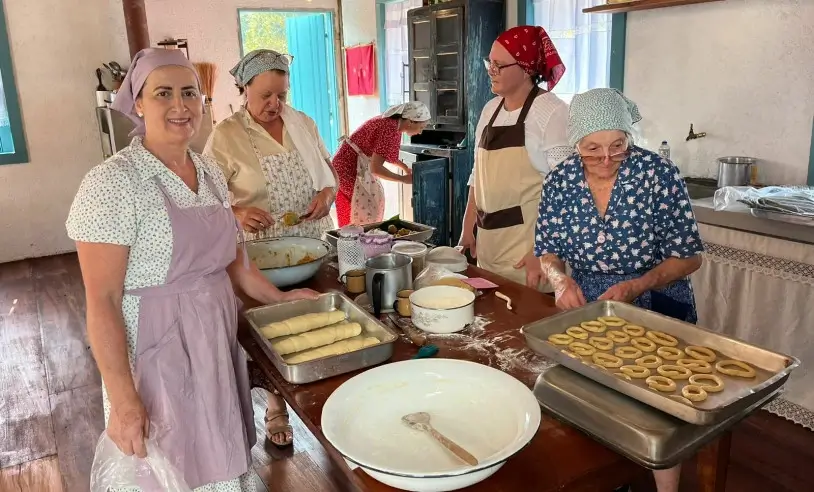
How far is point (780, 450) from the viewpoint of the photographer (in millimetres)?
2572

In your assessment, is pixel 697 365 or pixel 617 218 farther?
pixel 617 218

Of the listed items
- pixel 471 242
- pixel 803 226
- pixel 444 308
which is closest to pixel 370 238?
pixel 444 308

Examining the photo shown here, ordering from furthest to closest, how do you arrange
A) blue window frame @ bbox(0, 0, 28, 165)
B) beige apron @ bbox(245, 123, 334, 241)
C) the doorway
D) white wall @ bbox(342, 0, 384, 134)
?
the doorway
white wall @ bbox(342, 0, 384, 134)
blue window frame @ bbox(0, 0, 28, 165)
beige apron @ bbox(245, 123, 334, 241)

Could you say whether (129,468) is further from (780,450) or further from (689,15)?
(689,15)

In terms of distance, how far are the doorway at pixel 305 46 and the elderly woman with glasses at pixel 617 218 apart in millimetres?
6032

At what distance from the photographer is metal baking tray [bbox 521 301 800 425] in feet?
3.55

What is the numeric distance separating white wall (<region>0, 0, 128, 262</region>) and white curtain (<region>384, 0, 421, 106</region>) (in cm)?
270

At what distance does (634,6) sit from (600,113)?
7.47 ft

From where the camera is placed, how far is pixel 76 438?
292cm

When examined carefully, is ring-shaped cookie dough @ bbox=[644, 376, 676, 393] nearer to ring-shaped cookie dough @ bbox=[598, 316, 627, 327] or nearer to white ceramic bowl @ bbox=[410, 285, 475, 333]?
ring-shaped cookie dough @ bbox=[598, 316, 627, 327]

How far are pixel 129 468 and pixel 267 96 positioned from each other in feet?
5.39

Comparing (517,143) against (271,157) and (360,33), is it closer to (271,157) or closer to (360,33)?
(271,157)

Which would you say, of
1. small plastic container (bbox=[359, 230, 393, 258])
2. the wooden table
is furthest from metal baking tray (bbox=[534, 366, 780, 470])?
small plastic container (bbox=[359, 230, 393, 258])

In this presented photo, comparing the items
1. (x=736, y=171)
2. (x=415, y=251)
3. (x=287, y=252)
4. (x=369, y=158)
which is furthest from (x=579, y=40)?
(x=287, y=252)
